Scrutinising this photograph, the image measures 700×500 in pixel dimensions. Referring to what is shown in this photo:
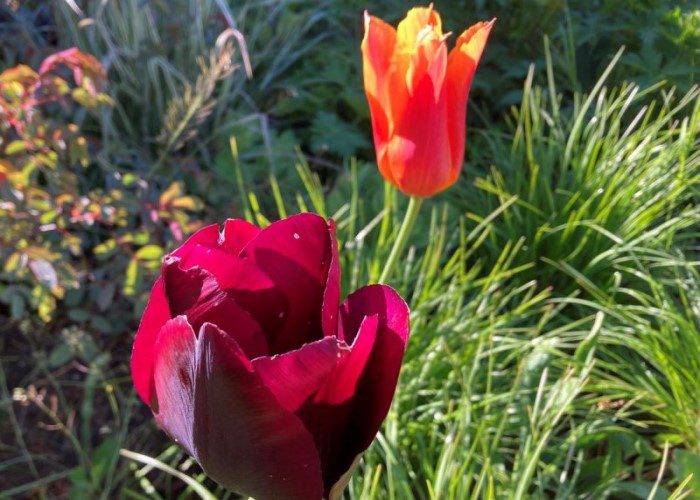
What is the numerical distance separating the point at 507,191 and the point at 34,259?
1023 mm

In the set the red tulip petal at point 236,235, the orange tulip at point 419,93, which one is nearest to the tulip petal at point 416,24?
the orange tulip at point 419,93

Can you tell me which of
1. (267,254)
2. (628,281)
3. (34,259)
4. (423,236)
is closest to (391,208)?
(423,236)

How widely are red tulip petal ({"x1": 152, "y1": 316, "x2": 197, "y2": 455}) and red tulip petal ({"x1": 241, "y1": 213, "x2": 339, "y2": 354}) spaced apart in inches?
3.9

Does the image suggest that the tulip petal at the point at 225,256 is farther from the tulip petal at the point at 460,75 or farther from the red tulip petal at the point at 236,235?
the tulip petal at the point at 460,75

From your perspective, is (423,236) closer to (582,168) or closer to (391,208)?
(391,208)

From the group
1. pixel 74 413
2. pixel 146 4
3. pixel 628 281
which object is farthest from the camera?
pixel 146 4

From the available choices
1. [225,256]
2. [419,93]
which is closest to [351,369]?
[225,256]

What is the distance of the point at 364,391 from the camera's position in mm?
538

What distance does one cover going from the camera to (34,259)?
1.30 meters

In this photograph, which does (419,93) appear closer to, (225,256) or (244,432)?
(225,256)

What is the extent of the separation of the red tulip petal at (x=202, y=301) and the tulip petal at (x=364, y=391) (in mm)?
82

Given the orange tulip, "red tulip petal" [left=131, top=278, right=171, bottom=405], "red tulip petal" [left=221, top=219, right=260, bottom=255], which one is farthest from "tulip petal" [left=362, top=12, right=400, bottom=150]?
"red tulip petal" [left=131, top=278, right=171, bottom=405]

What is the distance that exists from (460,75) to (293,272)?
0.42m

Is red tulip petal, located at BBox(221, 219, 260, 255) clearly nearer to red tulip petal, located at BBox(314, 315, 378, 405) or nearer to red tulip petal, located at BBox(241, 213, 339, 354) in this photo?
red tulip petal, located at BBox(241, 213, 339, 354)
